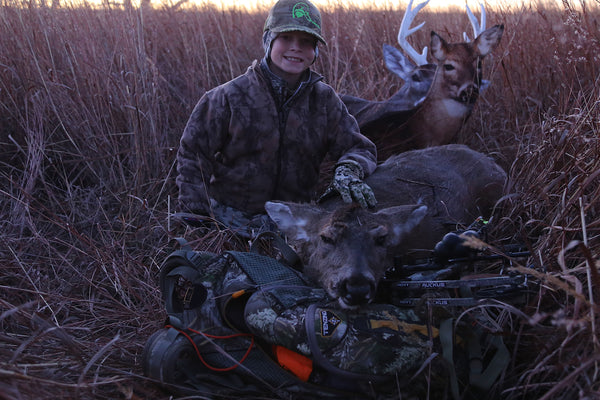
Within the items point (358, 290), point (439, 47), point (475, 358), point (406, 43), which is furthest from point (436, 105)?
point (475, 358)

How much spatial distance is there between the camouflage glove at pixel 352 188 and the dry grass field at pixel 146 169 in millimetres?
838

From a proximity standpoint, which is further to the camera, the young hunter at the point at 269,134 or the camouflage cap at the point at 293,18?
the young hunter at the point at 269,134

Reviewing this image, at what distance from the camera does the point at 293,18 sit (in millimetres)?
4016

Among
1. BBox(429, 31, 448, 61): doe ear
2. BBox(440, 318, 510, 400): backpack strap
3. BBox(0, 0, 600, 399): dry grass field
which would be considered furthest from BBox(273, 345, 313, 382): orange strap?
BBox(429, 31, 448, 61): doe ear

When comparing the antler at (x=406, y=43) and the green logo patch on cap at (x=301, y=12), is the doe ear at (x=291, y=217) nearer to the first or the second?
the green logo patch on cap at (x=301, y=12)

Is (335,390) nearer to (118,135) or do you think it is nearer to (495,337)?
(495,337)

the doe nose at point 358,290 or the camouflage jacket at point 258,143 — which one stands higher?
the camouflage jacket at point 258,143

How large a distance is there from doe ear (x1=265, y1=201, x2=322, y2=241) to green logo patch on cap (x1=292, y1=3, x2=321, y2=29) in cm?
143

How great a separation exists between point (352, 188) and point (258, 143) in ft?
2.96

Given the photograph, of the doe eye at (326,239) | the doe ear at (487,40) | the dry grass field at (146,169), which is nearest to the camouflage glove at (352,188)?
the doe eye at (326,239)

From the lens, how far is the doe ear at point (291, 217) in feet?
11.3

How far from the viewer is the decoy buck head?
5453mm

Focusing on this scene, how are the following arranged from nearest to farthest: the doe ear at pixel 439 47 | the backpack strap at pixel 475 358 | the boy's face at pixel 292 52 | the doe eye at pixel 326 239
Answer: the backpack strap at pixel 475 358, the doe eye at pixel 326 239, the boy's face at pixel 292 52, the doe ear at pixel 439 47

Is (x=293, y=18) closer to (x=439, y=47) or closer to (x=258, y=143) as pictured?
(x=258, y=143)
